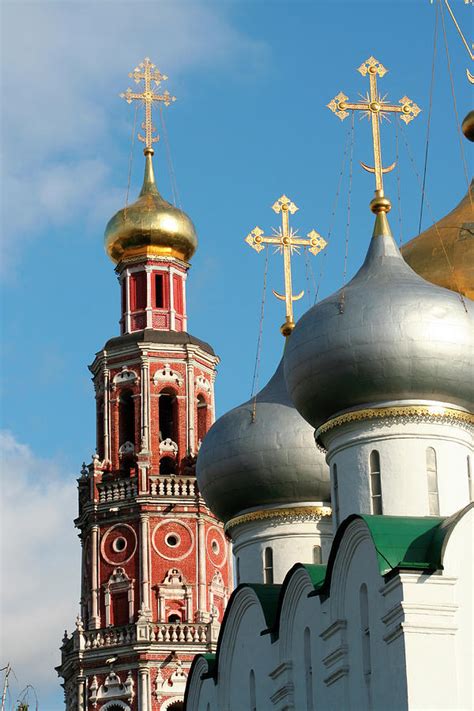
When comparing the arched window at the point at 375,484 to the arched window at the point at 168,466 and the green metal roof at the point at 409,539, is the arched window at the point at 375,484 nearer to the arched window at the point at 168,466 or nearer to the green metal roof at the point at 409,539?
the green metal roof at the point at 409,539

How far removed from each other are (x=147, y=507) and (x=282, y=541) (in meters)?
11.8

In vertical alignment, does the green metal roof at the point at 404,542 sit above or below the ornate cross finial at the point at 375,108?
below

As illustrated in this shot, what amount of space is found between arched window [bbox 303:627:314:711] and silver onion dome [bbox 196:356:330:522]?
363 centimetres

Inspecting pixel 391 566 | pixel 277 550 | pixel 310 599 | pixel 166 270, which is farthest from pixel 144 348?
pixel 391 566

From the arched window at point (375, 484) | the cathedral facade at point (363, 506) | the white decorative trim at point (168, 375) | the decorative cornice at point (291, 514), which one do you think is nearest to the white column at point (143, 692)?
the white decorative trim at point (168, 375)

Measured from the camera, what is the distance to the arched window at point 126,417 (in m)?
40.2

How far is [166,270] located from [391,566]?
21.5m

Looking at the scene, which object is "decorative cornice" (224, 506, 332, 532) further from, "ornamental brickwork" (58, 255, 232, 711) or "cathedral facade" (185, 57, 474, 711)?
"ornamental brickwork" (58, 255, 232, 711)

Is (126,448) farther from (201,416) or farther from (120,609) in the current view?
(120,609)

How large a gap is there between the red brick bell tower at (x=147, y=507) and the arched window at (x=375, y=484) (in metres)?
15.4

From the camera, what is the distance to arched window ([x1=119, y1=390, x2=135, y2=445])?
40.2 meters

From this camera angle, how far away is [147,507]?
39.0 m

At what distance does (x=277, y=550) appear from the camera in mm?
27375

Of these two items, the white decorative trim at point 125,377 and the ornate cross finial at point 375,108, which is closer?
the ornate cross finial at point 375,108
